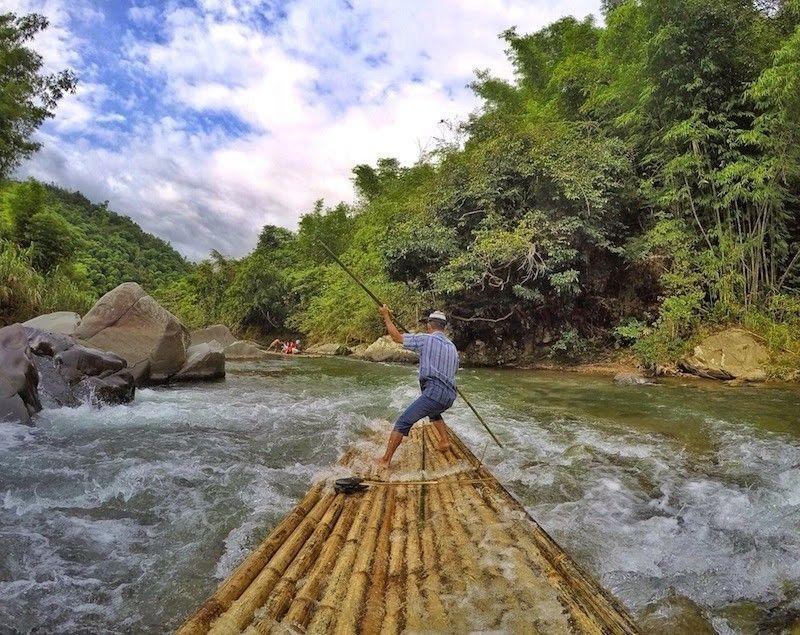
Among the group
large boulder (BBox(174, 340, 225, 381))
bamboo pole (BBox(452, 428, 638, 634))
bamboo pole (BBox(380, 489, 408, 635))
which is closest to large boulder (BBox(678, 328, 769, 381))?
bamboo pole (BBox(452, 428, 638, 634))

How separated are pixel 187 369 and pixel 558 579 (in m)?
9.81

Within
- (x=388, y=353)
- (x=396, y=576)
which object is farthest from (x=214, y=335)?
(x=396, y=576)

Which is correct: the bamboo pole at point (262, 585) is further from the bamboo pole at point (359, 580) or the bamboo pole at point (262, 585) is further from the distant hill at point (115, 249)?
the distant hill at point (115, 249)

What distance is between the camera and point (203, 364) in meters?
10.7

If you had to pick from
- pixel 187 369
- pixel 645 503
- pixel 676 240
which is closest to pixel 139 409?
pixel 187 369

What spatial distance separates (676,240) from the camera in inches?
497

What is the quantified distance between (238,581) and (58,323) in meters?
9.26

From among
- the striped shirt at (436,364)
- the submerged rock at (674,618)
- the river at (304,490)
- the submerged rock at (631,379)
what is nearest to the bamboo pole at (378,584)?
the river at (304,490)

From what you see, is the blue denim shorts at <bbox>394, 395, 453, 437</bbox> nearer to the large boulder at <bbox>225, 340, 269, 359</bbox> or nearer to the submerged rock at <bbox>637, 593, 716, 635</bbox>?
the submerged rock at <bbox>637, 593, 716, 635</bbox>

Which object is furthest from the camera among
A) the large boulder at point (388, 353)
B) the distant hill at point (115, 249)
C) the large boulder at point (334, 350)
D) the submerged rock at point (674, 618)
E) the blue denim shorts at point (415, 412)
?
the distant hill at point (115, 249)

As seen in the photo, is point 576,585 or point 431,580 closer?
point 576,585

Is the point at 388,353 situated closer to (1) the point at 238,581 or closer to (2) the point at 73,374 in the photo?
(2) the point at 73,374

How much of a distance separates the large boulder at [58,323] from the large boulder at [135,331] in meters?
0.23

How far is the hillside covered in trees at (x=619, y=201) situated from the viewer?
11477 millimetres
